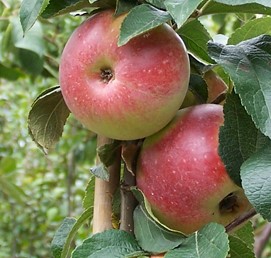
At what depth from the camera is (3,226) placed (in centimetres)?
244

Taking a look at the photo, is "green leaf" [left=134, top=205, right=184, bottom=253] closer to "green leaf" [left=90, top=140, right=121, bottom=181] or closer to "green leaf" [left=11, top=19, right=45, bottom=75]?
"green leaf" [left=90, top=140, right=121, bottom=181]

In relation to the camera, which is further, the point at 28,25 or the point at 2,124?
the point at 2,124

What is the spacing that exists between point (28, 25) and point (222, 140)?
0.67 feet

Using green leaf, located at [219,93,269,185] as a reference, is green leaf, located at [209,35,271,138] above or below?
above

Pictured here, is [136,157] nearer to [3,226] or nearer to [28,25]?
[28,25]

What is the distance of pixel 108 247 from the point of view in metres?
0.54

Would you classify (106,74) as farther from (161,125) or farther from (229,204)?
(229,204)

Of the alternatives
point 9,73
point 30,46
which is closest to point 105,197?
point 30,46

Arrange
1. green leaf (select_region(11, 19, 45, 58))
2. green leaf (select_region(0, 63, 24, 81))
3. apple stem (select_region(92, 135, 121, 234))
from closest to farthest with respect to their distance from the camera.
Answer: apple stem (select_region(92, 135, 121, 234)) → green leaf (select_region(11, 19, 45, 58)) → green leaf (select_region(0, 63, 24, 81))

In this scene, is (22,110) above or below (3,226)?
above

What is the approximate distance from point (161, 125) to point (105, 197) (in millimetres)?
92

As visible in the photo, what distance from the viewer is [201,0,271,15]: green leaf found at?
1.86ft

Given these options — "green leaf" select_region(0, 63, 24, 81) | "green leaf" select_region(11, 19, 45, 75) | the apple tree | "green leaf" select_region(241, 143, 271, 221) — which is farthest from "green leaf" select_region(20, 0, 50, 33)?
"green leaf" select_region(0, 63, 24, 81)

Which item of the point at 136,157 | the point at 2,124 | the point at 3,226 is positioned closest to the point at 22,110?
the point at 2,124
